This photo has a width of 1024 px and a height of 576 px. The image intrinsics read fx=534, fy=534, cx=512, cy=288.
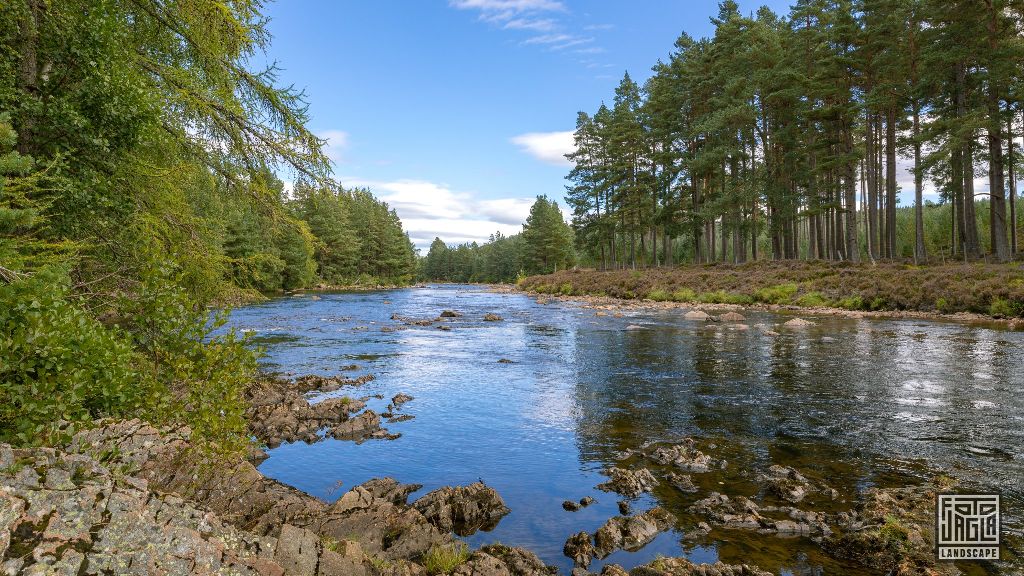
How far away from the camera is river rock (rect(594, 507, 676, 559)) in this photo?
5.30 m

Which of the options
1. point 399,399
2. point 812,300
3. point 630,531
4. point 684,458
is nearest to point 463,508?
point 630,531

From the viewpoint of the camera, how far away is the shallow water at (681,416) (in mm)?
6383

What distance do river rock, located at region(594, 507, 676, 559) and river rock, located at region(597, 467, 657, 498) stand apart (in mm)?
672

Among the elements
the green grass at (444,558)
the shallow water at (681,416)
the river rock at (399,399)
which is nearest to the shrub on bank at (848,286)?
the shallow water at (681,416)

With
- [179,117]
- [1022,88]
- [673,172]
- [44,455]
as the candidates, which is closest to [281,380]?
[179,117]

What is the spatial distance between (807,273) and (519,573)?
31.9 m

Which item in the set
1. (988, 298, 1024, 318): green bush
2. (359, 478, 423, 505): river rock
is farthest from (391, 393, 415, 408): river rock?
(988, 298, 1024, 318): green bush

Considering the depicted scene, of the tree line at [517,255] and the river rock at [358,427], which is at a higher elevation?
the tree line at [517,255]

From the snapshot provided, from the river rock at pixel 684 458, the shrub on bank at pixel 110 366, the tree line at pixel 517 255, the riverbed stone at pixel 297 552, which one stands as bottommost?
the river rock at pixel 684 458

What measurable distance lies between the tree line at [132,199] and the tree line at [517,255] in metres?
66.0

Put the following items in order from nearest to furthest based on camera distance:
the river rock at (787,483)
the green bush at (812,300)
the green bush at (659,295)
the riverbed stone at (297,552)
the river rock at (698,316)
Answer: the riverbed stone at (297,552)
the river rock at (787,483)
the river rock at (698,316)
the green bush at (812,300)
the green bush at (659,295)

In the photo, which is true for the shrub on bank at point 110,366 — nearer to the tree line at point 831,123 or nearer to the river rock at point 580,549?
the river rock at point 580,549

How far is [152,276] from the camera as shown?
5133 millimetres

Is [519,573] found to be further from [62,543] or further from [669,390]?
[669,390]
